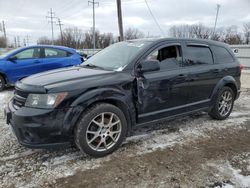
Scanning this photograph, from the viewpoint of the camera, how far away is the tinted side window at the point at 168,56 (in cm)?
385

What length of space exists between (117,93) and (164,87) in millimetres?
872

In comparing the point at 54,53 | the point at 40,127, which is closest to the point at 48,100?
the point at 40,127

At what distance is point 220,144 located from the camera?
3781mm

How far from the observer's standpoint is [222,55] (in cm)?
484

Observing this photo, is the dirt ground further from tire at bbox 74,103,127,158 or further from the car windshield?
the car windshield

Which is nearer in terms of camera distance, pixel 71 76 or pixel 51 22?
pixel 71 76

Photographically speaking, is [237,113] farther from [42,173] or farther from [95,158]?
[42,173]

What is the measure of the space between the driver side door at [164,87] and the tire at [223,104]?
0.96 m

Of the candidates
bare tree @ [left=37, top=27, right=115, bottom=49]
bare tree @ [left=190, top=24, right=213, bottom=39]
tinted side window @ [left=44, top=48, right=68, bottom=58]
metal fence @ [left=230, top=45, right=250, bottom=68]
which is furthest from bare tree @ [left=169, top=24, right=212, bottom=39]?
tinted side window @ [left=44, top=48, right=68, bottom=58]

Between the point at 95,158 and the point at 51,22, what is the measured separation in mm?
65692

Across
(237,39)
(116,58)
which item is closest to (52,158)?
(116,58)

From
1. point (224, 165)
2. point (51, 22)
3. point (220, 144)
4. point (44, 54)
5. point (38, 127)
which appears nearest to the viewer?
point (38, 127)

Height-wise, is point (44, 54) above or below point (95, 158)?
above

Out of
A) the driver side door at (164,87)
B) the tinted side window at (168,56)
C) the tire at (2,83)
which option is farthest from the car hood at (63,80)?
the tire at (2,83)
